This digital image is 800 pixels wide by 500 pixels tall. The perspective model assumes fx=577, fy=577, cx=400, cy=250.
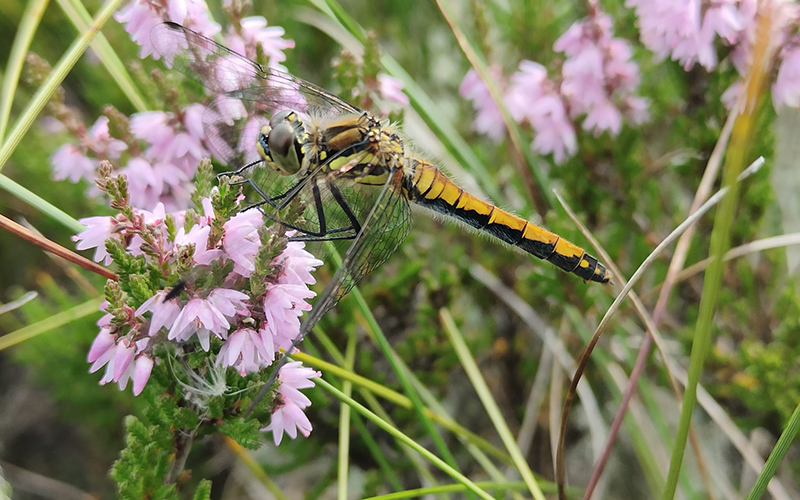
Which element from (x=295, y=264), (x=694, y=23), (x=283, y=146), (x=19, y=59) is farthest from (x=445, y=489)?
(x=19, y=59)

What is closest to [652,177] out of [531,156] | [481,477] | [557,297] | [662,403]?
[531,156]

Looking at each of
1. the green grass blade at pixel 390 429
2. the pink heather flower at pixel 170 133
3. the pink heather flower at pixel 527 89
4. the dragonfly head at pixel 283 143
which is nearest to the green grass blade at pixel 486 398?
the green grass blade at pixel 390 429

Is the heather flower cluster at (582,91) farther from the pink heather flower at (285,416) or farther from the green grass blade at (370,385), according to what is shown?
the pink heather flower at (285,416)

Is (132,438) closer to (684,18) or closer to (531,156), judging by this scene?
(531,156)

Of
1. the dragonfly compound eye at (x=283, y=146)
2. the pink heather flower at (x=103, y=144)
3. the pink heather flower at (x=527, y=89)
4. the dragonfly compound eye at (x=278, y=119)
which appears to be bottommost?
the pink heather flower at (x=103, y=144)

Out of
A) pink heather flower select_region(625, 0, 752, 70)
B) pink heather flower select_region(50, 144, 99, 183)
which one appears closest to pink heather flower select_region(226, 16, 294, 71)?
pink heather flower select_region(50, 144, 99, 183)

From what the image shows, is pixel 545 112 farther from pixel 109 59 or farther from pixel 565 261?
pixel 109 59
